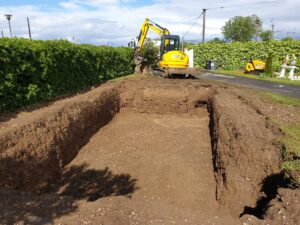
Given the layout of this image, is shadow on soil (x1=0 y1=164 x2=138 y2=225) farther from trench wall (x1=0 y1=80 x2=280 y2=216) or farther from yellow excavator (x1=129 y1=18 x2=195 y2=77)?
yellow excavator (x1=129 y1=18 x2=195 y2=77)

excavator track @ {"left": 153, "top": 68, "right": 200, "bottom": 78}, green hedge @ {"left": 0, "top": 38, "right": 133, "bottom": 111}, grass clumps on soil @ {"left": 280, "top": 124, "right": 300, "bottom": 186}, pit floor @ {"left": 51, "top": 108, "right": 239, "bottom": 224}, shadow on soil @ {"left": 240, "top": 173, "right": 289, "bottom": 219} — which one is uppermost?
green hedge @ {"left": 0, "top": 38, "right": 133, "bottom": 111}

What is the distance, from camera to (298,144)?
21.5 feet

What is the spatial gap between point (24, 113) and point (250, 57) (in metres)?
24.7

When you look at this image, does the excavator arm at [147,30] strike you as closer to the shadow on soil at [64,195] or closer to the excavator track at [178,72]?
the excavator track at [178,72]

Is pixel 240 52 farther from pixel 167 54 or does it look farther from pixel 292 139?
pixel 292 139

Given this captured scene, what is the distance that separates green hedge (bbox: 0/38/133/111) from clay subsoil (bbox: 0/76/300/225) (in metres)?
0.75

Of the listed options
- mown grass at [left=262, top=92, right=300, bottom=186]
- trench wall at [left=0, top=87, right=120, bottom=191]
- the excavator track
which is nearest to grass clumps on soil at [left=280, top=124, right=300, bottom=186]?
mown grass at [left=262, top=92, right=300, bottom=186]

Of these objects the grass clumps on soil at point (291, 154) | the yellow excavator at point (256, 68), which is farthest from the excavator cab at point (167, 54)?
the grass clumps on soil at point (291, 154)

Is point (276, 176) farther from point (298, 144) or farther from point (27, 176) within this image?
point (27, 176)

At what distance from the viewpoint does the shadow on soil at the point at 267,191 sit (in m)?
5.82

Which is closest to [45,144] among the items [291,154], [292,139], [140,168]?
[140,168]

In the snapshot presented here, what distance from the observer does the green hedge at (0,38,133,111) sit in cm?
876

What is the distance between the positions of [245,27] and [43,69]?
69.8m

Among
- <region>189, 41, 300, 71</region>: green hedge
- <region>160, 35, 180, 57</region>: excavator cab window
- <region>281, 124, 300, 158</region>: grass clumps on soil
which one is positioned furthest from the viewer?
<region>189, 41, 300, 71</region>: green hedge
